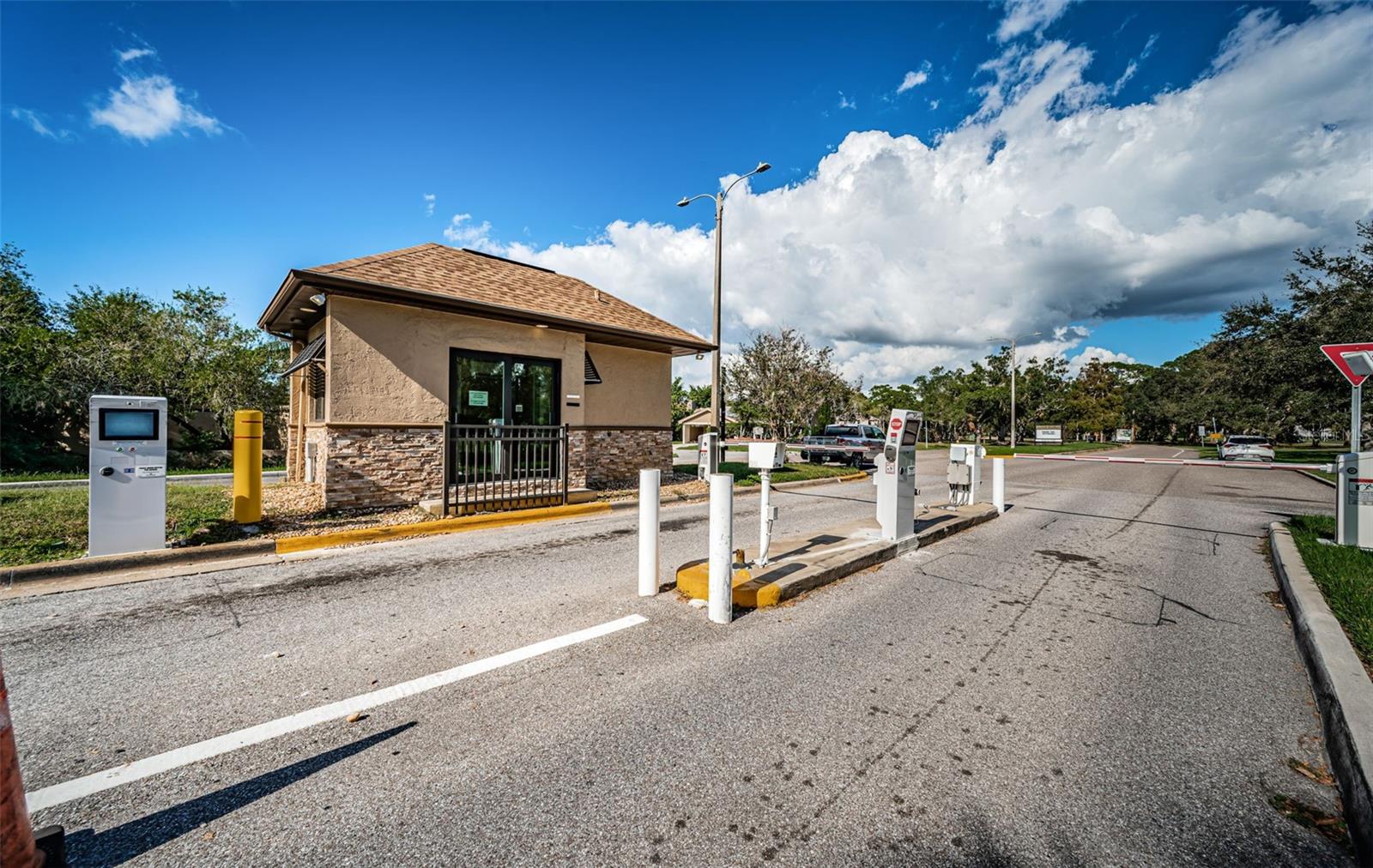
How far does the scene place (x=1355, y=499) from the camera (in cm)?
656

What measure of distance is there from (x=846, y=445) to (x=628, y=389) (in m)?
9.83

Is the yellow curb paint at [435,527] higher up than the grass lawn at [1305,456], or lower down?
lower down

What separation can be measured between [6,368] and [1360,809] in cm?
2640

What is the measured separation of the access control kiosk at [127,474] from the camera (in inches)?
229

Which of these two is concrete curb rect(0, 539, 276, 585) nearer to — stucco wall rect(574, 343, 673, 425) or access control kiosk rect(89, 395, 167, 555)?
access control kiosk rect(89, 395, 167, 555)

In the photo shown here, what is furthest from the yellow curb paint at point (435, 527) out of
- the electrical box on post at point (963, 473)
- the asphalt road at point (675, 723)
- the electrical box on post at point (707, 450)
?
the electrical box on post at point (963, 473)

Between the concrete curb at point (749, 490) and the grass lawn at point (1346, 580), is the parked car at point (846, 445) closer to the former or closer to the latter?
the concrete curb at point (749, 490)

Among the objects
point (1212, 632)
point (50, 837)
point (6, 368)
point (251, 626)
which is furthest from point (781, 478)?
point (6, 368)

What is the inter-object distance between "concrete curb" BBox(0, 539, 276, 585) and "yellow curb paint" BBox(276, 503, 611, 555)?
0.29 m

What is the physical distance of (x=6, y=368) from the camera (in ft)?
51.9

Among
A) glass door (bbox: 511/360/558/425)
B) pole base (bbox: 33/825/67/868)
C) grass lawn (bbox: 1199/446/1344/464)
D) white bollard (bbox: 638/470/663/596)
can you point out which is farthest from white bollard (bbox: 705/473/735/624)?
grass lawn (bbox: 1199/446/1344/464)

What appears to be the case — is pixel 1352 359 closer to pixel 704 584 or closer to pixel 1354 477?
pixel 1354 477

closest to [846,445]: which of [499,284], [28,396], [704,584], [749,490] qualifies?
[749,490]

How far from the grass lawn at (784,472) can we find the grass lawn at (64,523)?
1010cm
